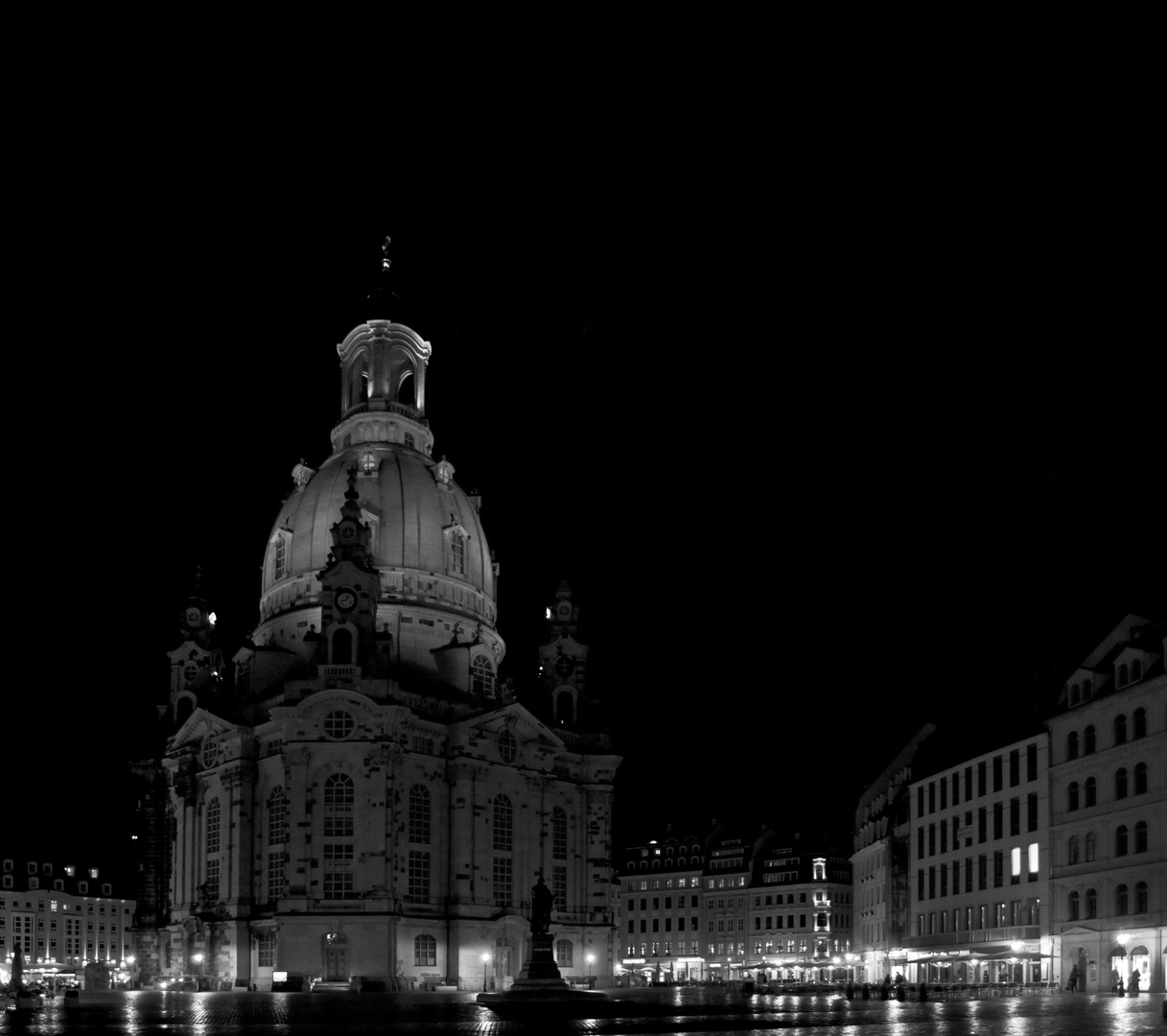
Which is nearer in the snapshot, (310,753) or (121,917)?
(310,753)

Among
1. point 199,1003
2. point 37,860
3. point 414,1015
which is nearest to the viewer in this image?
point 414,1015

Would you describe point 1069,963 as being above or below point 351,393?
below

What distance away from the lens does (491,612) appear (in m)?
130

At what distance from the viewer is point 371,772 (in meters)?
109

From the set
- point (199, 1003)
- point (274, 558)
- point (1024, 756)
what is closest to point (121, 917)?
point (274, 558)

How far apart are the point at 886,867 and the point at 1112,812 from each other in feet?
156

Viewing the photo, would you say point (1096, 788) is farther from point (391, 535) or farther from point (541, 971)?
point (391, 535)

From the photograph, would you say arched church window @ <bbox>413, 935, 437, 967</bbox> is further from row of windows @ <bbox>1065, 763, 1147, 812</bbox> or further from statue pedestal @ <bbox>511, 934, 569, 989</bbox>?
row of windows @ <bbox>1065, 763, 1147, 812</bbox>

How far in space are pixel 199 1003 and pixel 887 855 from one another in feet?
196

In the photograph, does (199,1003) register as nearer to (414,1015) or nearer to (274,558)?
(414,1015)

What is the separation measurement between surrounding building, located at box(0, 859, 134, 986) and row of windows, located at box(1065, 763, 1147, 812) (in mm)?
117916

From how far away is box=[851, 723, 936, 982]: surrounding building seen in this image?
119 metres

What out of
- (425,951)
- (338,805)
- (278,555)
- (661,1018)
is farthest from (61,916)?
(661,1018)

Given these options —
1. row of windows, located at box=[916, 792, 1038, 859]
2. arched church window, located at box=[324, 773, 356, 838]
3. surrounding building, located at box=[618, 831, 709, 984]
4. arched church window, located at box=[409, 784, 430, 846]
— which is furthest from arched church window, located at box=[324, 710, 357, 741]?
surrounding building, located at box=[618, 831, 709, 984]
